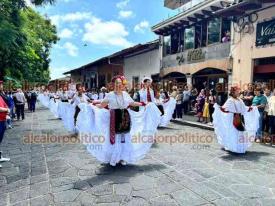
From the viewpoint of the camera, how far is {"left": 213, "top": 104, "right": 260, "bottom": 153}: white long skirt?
769 cm

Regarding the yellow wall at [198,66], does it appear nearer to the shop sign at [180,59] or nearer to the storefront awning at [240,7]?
the shop sign at [180,59]

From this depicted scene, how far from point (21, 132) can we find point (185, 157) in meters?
6.79

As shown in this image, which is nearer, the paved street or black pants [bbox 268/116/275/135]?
the paved street

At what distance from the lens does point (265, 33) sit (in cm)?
1345

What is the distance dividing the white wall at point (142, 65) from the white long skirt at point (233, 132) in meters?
15.8

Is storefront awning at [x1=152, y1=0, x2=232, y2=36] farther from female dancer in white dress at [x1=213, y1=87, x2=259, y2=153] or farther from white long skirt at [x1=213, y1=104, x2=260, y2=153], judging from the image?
female dancer in white dress at [x1=213, y1=87, x2=259, y2=153]

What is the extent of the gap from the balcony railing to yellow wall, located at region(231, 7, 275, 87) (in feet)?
3.14

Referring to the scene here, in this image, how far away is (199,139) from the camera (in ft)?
32.7

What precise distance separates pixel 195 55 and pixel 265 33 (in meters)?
6.18

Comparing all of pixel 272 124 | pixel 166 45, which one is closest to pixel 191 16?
pixel 166 45

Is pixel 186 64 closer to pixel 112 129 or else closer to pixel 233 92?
pixel 233 92

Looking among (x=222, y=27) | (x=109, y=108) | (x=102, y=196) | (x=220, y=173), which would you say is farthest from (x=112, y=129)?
(x=222, y=27)

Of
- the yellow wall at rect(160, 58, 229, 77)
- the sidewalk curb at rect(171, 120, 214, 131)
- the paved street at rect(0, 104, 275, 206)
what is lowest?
the paved street at rect(0, 104, 275, 206)

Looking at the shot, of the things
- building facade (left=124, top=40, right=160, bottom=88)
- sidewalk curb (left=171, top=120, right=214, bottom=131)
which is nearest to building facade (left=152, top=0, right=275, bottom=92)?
building facade (left=124, top=40, right=160, bottom=88)
